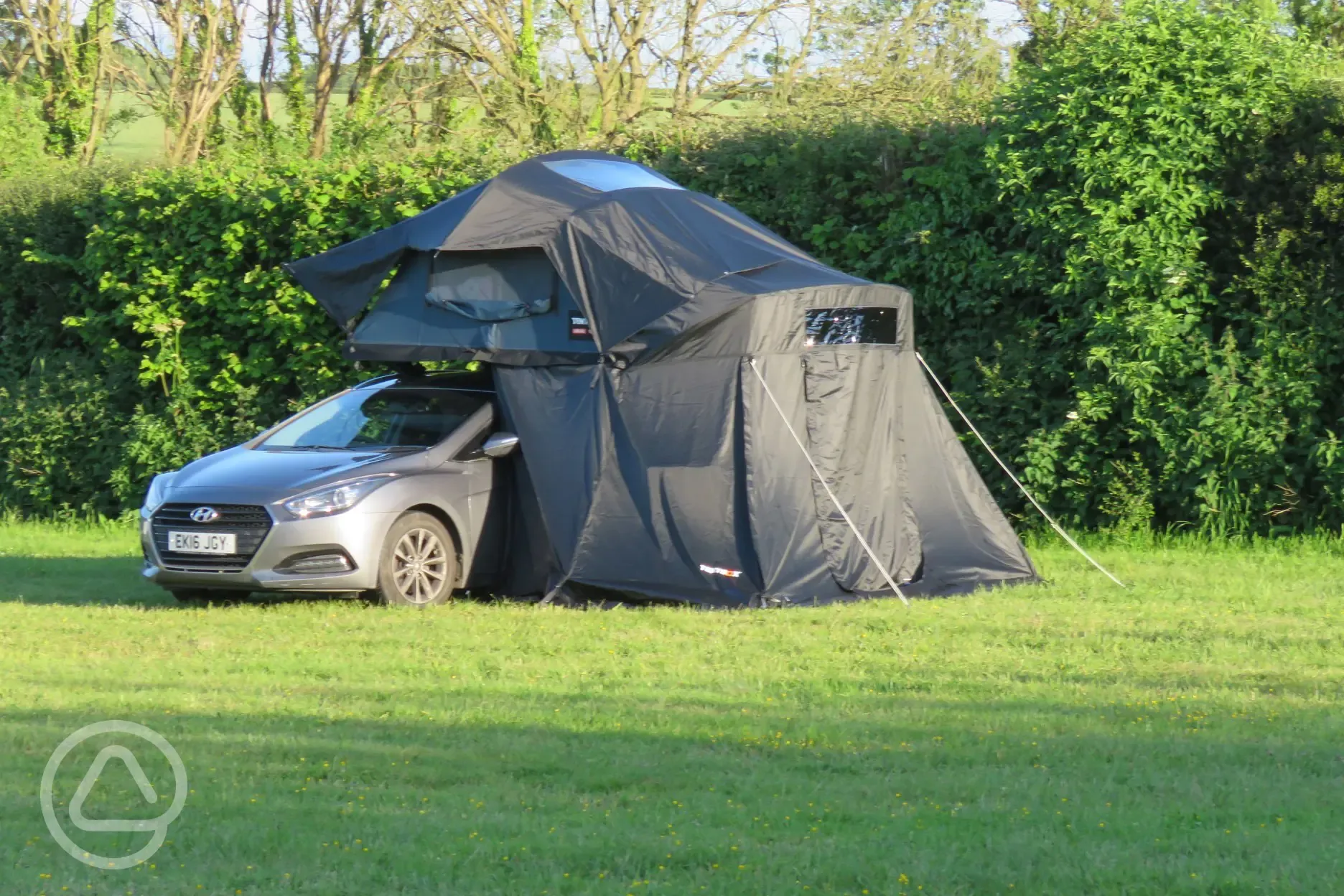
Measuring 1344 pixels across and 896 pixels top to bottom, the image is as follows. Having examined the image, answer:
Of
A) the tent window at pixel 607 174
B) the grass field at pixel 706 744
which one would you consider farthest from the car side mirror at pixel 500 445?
the tent window at pixel 607 174

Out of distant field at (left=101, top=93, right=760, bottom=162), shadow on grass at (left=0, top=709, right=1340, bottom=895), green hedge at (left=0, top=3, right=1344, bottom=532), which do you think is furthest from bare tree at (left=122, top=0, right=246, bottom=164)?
shadow on grass at (left=0, top=709, right=1340, bottom=895)

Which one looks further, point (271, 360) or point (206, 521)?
point (271, 360)

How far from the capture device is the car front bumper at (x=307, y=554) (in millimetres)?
10016

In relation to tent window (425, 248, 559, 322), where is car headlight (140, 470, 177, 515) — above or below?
below

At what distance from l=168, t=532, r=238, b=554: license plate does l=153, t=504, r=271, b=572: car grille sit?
0.02 metres

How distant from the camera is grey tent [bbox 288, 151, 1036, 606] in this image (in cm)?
1027

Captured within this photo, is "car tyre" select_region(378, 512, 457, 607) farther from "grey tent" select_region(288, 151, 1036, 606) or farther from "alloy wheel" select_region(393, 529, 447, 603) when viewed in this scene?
"grey tent" select_region(288, 151, 1036, 606)

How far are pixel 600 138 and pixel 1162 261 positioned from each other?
5667mm

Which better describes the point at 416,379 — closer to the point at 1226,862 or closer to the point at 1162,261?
the point at 1162,261

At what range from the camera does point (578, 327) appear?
10641 millimetres

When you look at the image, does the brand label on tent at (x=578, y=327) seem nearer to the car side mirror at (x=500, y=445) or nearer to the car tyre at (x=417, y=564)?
the car side mirror at (x=500, y=445)

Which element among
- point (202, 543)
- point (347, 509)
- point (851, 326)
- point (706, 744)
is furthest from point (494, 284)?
point (706, 744)

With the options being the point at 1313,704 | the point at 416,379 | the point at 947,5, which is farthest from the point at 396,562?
the point at 947,5

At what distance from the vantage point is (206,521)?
33.4ft
